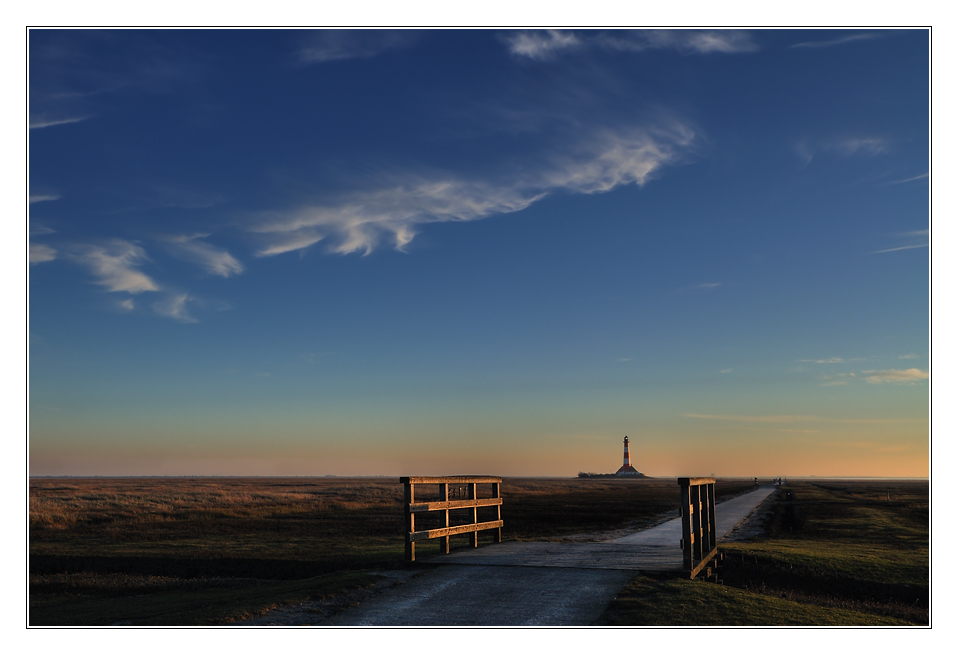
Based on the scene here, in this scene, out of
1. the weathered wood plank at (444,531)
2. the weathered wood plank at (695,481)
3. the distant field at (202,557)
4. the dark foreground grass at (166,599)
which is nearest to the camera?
the dark foreground grass at (166,599)

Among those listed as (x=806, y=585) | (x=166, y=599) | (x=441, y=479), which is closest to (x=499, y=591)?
(x=441, y=479)

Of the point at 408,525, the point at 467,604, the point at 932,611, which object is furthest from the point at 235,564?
the point at 932,611

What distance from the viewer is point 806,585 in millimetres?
15102

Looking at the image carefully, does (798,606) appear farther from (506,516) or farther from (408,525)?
(506,516)

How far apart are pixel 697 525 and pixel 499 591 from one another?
4.92 m

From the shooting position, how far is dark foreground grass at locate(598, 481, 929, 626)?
9.29 metres

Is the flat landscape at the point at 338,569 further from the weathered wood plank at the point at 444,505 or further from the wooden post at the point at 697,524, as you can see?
the wooden post at the point at 697,524

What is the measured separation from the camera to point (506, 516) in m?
36.1

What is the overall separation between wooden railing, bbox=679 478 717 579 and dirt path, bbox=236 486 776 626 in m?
0.36

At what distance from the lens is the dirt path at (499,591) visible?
28.9 ft

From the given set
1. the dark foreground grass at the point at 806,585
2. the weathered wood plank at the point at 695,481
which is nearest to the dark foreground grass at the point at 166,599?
the dark foreground grass at the point at 806,585

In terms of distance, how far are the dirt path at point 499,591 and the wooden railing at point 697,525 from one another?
0.36m

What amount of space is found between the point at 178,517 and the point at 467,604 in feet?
94.4

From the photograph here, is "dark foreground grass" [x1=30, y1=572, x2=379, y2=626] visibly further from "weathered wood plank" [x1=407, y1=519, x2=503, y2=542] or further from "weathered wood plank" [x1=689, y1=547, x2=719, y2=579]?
"weathered wood plank" [x1=689, y1=547, x2=719, y2=579]
